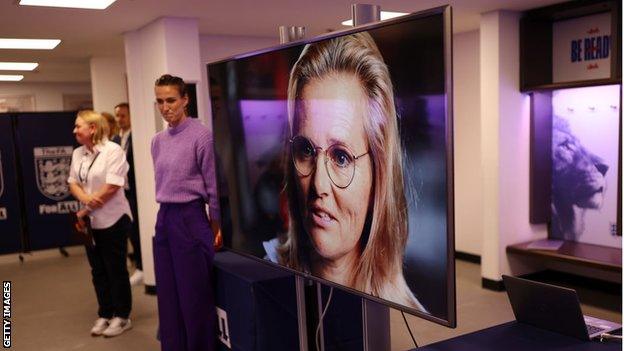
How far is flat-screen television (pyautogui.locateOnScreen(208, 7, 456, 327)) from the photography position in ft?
5.32

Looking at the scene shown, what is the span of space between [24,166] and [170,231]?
480 centimetres

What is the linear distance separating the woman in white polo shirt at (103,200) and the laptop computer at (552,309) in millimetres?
2928

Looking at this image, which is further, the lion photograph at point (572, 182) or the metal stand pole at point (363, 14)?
the lion photograph at point (572, 182)

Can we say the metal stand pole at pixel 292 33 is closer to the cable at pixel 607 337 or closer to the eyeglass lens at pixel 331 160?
the eyeglass lens at pixel 331 160

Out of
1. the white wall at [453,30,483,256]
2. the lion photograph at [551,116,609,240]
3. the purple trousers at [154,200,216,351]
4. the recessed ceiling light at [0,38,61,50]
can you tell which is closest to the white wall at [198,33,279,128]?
the recessed ceiling light at [0,38,61,50]

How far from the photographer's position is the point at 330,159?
2.06m

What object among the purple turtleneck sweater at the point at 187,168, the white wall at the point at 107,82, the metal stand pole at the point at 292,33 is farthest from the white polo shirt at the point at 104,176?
the white wall at the point at 107,82

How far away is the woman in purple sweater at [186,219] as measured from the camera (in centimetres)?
301

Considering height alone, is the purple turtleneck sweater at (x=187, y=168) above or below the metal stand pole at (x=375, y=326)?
above

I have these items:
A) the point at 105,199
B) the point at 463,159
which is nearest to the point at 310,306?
the point at 105,199

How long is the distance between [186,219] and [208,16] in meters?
2.48

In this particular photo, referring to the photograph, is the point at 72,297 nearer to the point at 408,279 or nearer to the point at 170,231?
the point at 170,231

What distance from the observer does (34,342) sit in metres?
4.26

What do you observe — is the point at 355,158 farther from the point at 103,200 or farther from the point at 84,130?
the point at 84,130
